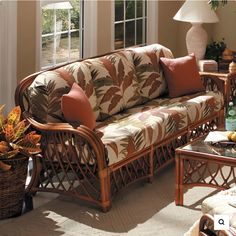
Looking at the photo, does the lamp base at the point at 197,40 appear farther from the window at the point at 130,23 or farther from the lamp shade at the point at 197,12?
the window at the point at 130,23

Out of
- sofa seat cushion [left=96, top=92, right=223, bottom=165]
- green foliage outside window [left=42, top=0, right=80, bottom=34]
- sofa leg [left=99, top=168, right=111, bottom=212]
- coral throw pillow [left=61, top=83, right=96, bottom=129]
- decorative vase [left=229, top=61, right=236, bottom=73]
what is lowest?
sofa leg [left=99, top=168, right=111, bottom=212]

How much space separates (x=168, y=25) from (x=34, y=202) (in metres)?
3.52

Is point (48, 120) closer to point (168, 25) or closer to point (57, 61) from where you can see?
point (57, 61)

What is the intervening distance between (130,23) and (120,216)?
309 centimetres

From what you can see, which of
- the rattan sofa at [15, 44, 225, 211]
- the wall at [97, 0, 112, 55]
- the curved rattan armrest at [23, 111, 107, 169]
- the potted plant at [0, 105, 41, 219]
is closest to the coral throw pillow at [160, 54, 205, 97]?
the rattan sofa at [15, 44, 225, 211]

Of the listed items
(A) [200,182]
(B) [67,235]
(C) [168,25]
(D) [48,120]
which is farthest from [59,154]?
(C) [168,25]

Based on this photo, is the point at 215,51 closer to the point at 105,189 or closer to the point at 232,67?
the point at 232,67

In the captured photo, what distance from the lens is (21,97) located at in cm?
449

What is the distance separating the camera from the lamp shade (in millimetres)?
6297

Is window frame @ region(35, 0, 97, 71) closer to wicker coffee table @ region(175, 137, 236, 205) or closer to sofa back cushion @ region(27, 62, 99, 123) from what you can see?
sofa back cushion @ region(27, 62, 99, 123)

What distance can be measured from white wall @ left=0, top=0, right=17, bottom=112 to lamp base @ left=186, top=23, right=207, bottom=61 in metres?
2.18

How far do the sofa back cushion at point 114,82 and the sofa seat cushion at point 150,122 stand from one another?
8 centimetres

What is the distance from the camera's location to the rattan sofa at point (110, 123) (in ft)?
13.7

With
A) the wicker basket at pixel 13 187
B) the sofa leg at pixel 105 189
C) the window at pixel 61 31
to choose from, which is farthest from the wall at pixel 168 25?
the wicker basket at pixel 13 187
